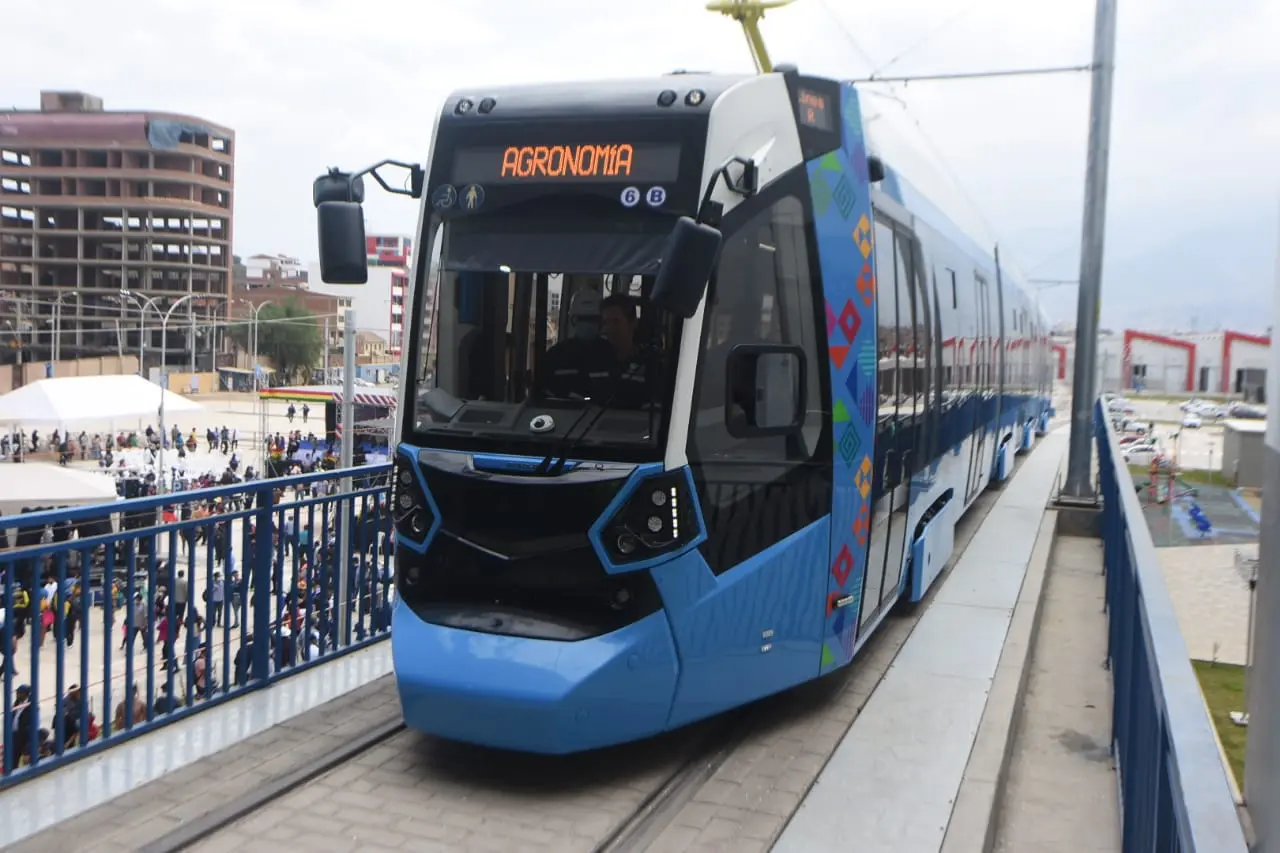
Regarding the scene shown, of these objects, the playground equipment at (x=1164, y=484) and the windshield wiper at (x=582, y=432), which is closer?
the windshield wiper at (x=582, y=432)

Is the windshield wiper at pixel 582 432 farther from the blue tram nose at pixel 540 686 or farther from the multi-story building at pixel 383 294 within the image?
the multi-story building at pixel 383 294

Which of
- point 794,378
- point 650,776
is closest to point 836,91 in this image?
point 794,378

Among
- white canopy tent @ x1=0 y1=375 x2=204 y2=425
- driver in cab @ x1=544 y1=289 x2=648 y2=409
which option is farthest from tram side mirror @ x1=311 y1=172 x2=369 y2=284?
white canopy tent @ x1=0 y1=375 x2=204 y2=425

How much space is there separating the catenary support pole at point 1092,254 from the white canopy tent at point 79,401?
64.7 ft

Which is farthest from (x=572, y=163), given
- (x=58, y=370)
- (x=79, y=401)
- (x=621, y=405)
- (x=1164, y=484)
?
(x=58, y=370)

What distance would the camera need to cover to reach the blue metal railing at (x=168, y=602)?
15.8 ft

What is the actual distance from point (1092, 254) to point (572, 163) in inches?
420

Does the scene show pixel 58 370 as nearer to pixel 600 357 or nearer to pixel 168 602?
pixel 168 602

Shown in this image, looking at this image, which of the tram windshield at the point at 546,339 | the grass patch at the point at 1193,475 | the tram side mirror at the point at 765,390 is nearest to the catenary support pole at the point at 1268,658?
the tram side mirror at the point at 765,390

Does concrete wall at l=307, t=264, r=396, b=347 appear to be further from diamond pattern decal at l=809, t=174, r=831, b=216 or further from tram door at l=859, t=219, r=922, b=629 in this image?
diamond pattern decal at l=809, t=174, r=831, b=216

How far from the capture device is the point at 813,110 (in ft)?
19.7

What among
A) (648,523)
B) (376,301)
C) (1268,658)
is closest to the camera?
(1268,658)

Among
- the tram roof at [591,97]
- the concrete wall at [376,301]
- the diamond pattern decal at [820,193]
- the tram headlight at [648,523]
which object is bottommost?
the tram headlight at [648,523]

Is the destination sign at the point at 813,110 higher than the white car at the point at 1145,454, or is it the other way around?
the destination sign at the point at 813,110
